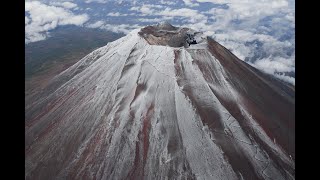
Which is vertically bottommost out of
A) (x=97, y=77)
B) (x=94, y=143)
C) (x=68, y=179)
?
(x=68, y=179)

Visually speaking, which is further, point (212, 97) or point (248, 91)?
point (248, 91)
